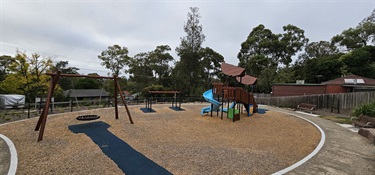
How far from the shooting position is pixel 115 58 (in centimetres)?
2652

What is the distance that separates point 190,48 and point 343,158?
68.8 ft

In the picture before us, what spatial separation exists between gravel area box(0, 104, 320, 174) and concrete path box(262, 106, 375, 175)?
34 cm

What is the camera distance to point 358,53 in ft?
80.3

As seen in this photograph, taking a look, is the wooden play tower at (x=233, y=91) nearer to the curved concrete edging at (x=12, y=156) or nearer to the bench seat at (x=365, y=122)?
the bench seat at (x=365, y=122)

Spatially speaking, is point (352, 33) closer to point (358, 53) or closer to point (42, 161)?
point (358, 53)

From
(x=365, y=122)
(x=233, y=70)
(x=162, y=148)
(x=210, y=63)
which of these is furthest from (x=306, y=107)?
(x=210, y=63)

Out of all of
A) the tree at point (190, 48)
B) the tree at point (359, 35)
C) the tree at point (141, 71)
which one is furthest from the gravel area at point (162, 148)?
the tree at point (359, 35)

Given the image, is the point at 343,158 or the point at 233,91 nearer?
the point at 343,158

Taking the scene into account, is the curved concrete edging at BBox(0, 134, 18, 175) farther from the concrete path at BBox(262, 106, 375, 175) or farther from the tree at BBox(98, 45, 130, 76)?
the tree at BBox(98, 45, 130, 76)

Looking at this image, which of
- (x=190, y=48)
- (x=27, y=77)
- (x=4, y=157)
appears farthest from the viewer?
(x=190, y=48)

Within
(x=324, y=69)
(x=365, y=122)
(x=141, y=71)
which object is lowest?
(x=365, y=122)

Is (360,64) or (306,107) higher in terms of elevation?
(360,64)

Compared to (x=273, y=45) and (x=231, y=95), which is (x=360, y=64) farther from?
(x=231, y=95)

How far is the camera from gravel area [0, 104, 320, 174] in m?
3.54
